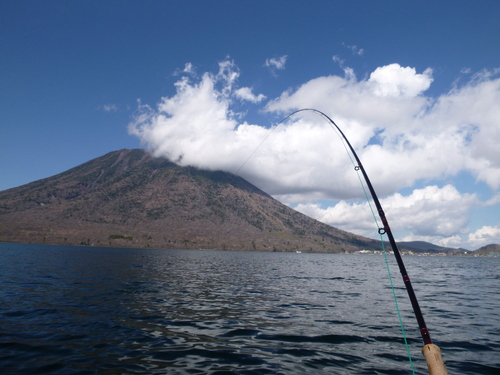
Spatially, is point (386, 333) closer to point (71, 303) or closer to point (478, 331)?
point (478, 331)

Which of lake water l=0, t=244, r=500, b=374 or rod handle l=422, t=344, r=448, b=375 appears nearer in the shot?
rod handle l=422, t=344, r=448, b=375

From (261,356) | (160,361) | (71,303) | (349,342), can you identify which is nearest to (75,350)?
(160,361)

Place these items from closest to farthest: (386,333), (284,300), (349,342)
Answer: (349,342) < (386,333) < (284,300)

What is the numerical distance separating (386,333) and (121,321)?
12936mm

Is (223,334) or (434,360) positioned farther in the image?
(223,334)

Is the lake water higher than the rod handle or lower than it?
lower

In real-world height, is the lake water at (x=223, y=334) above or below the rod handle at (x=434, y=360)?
below

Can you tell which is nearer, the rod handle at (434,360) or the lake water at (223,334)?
the rod handle at (434,360)

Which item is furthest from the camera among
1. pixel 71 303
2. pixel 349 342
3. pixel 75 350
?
pixel 71 303

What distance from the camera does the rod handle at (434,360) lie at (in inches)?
203

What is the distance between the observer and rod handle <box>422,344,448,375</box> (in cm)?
517

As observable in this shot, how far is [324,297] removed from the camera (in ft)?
75.9

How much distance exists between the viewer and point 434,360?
536 cm

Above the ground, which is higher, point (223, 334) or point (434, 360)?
point (434, 360)
